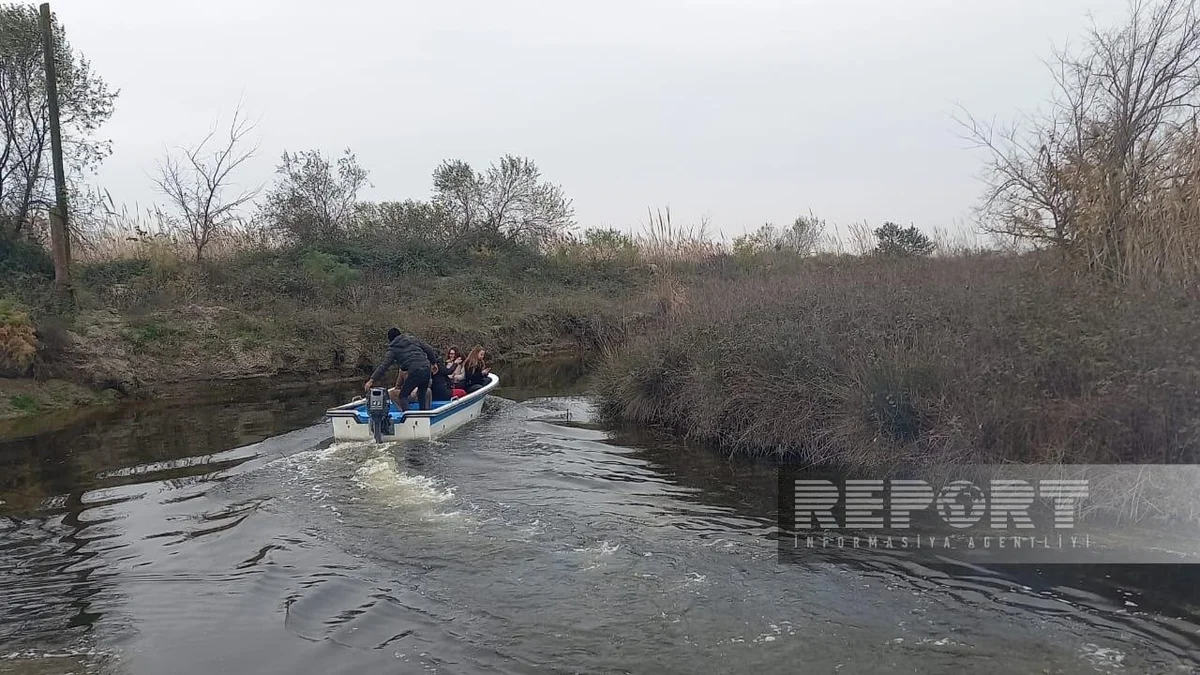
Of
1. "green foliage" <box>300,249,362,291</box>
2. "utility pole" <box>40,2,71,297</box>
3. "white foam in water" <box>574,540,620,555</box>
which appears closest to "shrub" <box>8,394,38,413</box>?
"utility pole" <box>40,2,71,297</box>

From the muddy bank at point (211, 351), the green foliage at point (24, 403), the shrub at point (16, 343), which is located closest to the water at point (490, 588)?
the green foliage at point (24, 403)

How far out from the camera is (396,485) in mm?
9109

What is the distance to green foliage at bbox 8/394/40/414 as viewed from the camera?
555 inches

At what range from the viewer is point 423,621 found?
5484 millimetres

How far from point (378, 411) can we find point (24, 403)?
317 inches

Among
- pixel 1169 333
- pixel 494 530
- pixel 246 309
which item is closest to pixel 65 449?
pixel 494 530

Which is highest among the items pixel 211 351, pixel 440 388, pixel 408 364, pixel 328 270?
pixel 328 270

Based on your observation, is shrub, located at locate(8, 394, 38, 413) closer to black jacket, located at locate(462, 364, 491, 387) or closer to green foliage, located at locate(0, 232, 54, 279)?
green foliage, located at locate(0, 232, 54, 279)

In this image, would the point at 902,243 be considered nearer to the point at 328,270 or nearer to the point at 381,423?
the point at 381,423

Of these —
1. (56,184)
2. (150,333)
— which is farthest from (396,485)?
(56,184)

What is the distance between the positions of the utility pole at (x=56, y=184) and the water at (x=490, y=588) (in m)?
9.74

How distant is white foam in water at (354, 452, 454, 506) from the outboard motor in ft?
2.05

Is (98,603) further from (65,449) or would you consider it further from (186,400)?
(186,400)

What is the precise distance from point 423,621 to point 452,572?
88 centimetres
